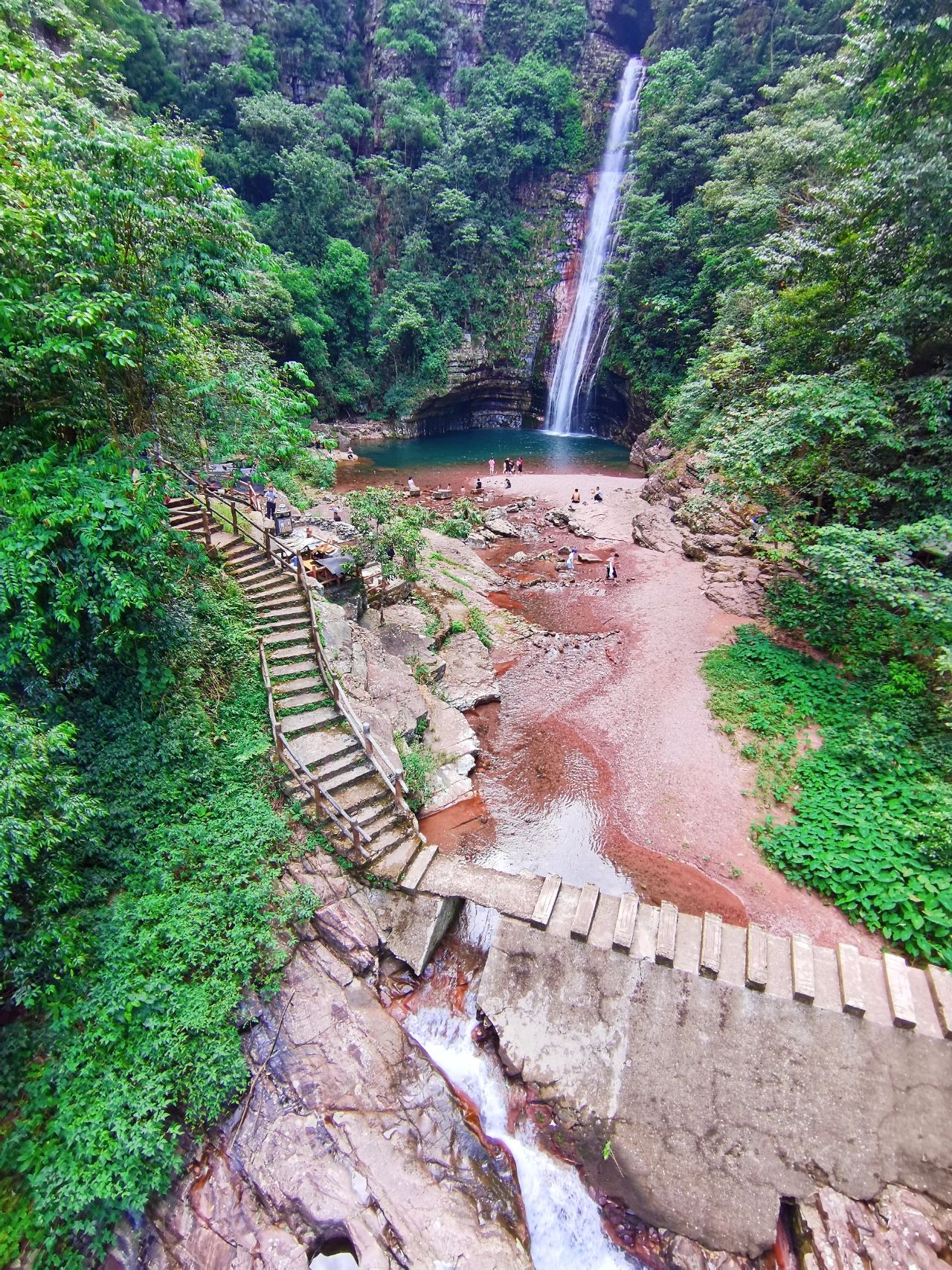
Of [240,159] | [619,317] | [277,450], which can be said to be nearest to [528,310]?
[619,317]

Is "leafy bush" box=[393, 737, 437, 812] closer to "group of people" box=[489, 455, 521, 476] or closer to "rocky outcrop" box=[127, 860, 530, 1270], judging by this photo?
"rocky outcrop" box=[127, 860, 530, 1270]

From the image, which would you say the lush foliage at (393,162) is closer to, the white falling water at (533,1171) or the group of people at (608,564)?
the group of people at (608,564)

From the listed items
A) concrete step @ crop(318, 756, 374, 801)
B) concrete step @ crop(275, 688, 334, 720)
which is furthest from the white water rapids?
concrete step @ crop(275, 688, 334, 720)

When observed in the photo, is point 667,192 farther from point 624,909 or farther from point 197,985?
point 197,985

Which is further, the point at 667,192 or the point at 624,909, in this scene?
the point at 667,192

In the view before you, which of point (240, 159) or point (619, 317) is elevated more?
point (240, 159)

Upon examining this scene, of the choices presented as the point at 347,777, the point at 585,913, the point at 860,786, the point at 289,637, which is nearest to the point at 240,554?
the point at 289,637
